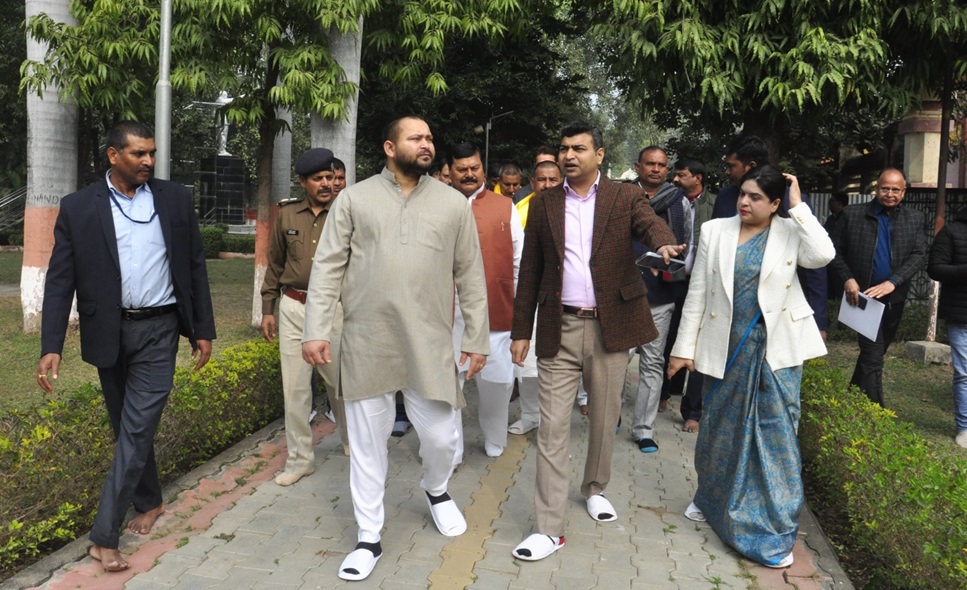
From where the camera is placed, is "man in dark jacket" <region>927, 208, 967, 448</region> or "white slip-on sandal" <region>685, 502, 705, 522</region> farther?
"man in dark jacket" <region>927, 208, 967, 448</region>

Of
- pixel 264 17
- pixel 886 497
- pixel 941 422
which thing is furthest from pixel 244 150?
pixel 886 497

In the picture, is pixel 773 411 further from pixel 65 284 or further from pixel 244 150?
pixel 244 150

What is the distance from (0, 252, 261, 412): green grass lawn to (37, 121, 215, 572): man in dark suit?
135cm

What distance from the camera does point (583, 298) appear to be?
4648 mm

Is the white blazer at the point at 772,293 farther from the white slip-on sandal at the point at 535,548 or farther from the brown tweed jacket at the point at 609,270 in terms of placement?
the white slip-on sandal at the point at 535,548

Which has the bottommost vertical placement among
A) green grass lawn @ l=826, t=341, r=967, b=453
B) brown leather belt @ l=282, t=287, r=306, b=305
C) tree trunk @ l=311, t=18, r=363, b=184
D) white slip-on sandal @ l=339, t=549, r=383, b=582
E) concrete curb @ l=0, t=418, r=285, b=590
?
concrete curb @ l=0, t=418, r=285, b=590

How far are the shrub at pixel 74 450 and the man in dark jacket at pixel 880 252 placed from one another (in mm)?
4184

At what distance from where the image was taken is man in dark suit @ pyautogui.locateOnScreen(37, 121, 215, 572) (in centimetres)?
416

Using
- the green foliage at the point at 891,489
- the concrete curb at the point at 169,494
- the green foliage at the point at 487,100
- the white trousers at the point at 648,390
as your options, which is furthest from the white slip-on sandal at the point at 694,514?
the green foliage at the point at 487,100

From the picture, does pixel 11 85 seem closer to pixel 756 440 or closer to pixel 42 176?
pixel 42 176

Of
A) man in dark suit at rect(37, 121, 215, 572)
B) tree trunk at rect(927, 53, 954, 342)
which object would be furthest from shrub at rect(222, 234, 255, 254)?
man in dark suit at rect(37, 121, 215, 572)

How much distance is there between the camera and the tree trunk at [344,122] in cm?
882

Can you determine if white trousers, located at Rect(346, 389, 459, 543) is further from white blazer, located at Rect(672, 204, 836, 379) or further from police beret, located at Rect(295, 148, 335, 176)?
police beret, located at Rect(295, 148, 335, 176)

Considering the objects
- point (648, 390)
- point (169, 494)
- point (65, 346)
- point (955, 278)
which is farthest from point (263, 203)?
point (955, 278)
